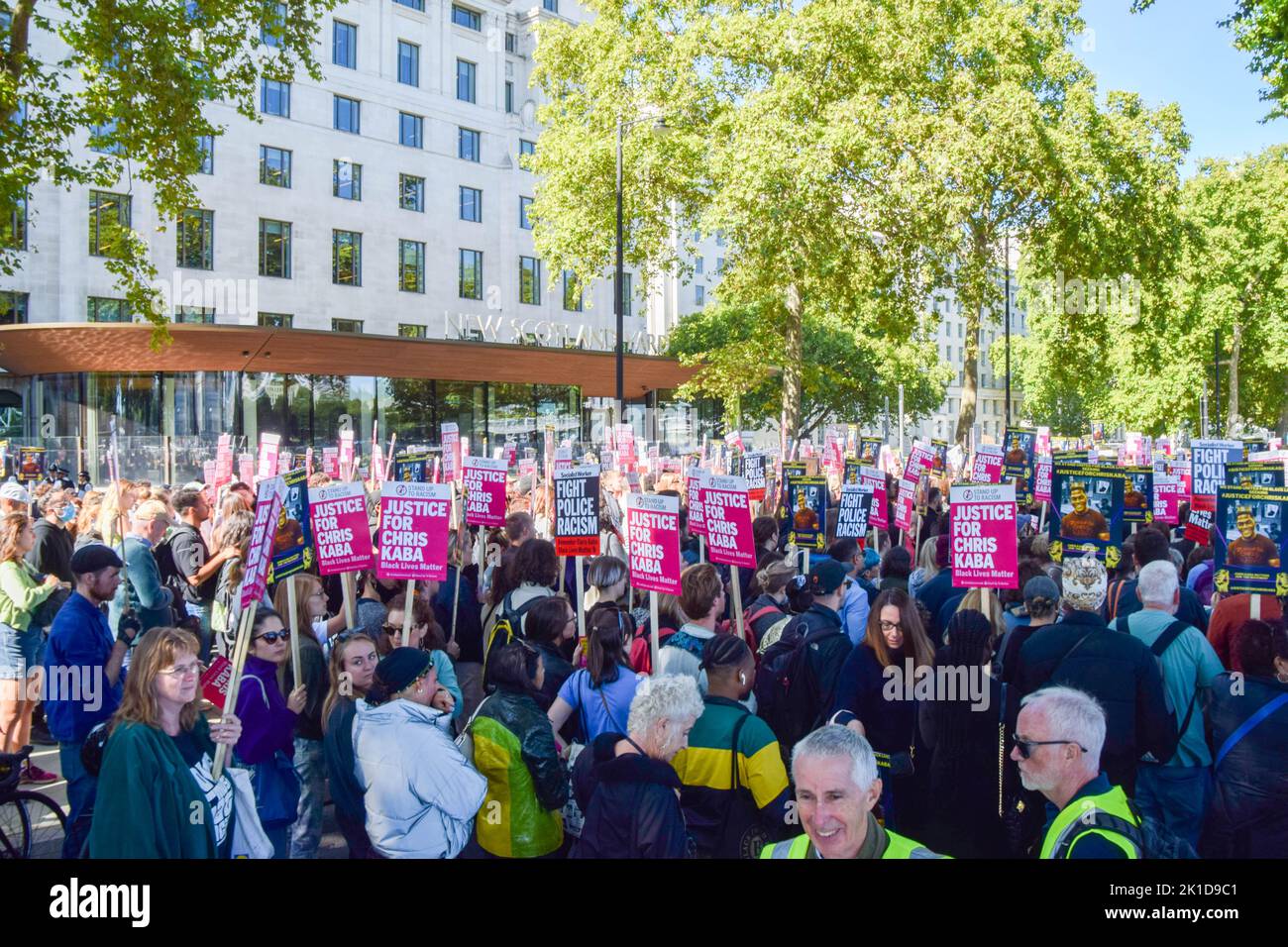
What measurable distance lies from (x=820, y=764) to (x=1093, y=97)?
2569cm

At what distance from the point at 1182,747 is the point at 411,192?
140 ft

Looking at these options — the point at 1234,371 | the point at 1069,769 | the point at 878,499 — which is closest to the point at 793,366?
the point at 878,499

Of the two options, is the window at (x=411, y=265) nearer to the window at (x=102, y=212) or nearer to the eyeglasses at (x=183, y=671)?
the window at (x=102, y=212)

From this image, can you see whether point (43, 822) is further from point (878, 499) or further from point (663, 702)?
point (878, 499)

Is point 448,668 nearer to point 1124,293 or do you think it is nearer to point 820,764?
point 820,764

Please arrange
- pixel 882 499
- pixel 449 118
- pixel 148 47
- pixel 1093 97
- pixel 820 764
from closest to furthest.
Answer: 1. pixel 820 764
2. pixel 882 499
3. pixel 148 47
4. pixel 1093 97
5. pixel 449 118

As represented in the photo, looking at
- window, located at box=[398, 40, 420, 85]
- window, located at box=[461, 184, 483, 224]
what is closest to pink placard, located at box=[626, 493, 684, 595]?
window, located at box=[398, 40, 420, 85]

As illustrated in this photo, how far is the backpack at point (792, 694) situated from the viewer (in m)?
5.63

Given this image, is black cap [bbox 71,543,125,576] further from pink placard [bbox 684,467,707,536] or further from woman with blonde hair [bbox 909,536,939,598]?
woman with blonde hair [bbox 909,536,939,598]

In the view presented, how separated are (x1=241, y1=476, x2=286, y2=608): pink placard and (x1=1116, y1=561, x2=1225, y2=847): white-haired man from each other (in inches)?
174

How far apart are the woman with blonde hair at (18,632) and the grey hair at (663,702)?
5311 mm

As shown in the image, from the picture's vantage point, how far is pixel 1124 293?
93.4ft
